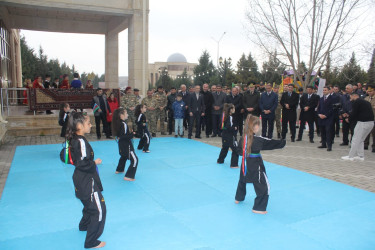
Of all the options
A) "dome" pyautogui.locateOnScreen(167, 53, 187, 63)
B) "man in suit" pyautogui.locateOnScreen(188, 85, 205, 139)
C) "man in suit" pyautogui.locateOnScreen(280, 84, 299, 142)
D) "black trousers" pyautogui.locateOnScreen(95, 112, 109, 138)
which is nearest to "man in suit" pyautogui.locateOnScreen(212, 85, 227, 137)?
"man in suit" pyautogui.locateOnScreen(188, 85, 205, 139)

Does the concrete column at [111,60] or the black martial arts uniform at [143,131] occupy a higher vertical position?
the concrete column at [111,60]

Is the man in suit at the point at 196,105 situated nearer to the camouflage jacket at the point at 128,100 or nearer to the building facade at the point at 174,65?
the camouflage jacket at the point at 128,100

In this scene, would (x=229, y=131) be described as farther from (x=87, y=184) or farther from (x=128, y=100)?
(x=128, y=100)

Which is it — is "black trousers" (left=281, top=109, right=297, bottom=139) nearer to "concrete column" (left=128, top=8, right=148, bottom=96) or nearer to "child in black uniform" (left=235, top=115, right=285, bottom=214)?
"child in black uniform" (left=235, top=115, right=285, bottom=214)

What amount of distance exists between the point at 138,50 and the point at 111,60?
206 inches

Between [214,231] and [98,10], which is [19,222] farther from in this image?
[98,10]

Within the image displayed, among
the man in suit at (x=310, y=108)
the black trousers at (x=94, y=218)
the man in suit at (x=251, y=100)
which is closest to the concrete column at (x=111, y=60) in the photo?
the man in suit at (x=251, y=100)

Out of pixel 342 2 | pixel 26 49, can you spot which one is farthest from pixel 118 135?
pixel 26 49

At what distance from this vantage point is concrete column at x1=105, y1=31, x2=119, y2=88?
19.6m

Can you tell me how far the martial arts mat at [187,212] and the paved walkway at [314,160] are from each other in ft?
1.45

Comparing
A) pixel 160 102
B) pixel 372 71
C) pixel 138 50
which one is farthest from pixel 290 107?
pixel 372 71

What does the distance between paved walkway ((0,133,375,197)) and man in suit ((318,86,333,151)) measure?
0.35 m

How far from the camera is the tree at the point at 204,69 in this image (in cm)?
5859

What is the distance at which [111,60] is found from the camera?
65.0 feet
